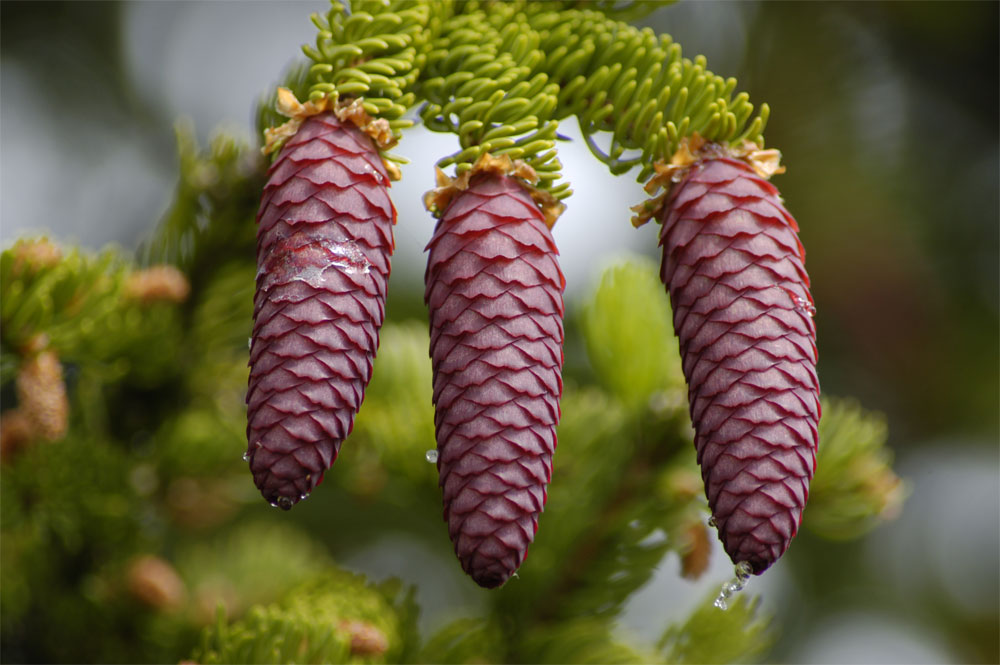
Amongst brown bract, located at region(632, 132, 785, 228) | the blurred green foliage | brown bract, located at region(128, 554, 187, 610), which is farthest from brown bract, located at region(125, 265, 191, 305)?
brown bract, located at region(632, 132, 785, 228)

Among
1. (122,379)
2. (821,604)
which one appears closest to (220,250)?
(122,379)

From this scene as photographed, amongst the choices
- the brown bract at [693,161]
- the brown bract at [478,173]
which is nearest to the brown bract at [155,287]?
the brown bract at [478,173]

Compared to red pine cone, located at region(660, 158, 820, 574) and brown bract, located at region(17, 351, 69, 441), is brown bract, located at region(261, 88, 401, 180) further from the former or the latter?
brown bract, located at region(17, 351, 69, 441)

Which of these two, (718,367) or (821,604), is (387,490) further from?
(821,604)

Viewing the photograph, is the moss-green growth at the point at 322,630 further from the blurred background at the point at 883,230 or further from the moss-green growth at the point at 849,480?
the blurred background at the point at 883,230

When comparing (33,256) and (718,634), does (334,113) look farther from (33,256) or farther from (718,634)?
(718,634)

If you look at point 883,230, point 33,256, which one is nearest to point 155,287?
point 33,256
